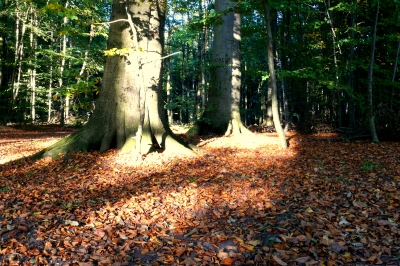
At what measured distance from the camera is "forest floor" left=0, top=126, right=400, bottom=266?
3.20 m

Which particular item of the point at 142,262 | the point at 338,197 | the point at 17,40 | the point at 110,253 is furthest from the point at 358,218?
the point at 17,40

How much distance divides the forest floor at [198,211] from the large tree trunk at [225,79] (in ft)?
15.6

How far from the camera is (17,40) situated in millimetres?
18703

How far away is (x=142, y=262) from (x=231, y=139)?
7585 millimetres

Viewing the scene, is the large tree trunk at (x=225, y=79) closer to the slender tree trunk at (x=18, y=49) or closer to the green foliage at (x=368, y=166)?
the green foliage at (x=368, y=166)

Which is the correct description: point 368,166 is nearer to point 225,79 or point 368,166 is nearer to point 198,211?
point 198,211

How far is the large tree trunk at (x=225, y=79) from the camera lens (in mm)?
11725

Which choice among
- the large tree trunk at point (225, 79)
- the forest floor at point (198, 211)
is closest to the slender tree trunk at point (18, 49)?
the large tree trunk at point (225, 79)

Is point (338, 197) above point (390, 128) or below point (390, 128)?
below

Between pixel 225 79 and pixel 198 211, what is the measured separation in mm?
8316

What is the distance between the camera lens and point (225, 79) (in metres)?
11.9

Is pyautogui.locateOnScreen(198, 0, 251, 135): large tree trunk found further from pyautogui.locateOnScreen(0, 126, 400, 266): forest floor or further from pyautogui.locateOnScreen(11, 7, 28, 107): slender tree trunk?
pyautogui.locateOnScreen(11, 7, 28, 107): slender tree trunk

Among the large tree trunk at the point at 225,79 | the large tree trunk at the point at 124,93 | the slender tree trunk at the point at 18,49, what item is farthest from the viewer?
the slender tree trunk at the point at 18,49

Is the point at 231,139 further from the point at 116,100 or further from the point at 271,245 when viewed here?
the point at 271,245
